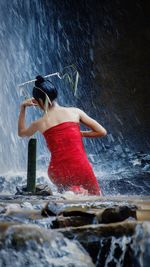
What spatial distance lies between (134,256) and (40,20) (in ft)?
37.9

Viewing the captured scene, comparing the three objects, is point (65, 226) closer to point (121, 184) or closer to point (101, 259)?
point (101, 259)

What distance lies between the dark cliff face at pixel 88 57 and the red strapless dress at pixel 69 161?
7.01m

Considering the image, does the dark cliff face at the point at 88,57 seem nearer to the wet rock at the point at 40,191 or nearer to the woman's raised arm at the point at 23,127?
the woman's raised arm at the point at 23,127

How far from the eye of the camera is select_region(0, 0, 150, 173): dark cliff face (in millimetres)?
10453

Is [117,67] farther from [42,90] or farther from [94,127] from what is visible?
[42,90]

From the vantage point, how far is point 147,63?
34.7 feet

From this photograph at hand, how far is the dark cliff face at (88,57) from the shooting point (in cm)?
1045

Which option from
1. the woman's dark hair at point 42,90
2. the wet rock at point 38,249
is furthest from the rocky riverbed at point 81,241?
the woman's dark hair at point 42,90

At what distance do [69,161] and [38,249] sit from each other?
5.70ft

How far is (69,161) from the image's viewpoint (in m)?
3.29

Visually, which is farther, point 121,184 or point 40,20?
point 40,20

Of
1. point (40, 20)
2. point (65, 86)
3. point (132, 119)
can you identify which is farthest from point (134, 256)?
point (40, 20)

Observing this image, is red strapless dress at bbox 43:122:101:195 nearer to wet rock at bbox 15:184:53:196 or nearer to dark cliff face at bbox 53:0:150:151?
wet rock at bbox 15:184:53:196

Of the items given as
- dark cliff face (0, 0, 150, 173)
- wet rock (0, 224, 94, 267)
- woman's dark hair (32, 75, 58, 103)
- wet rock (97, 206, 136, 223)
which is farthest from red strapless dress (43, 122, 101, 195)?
dark cliff face (0, 0, 150, 173)
